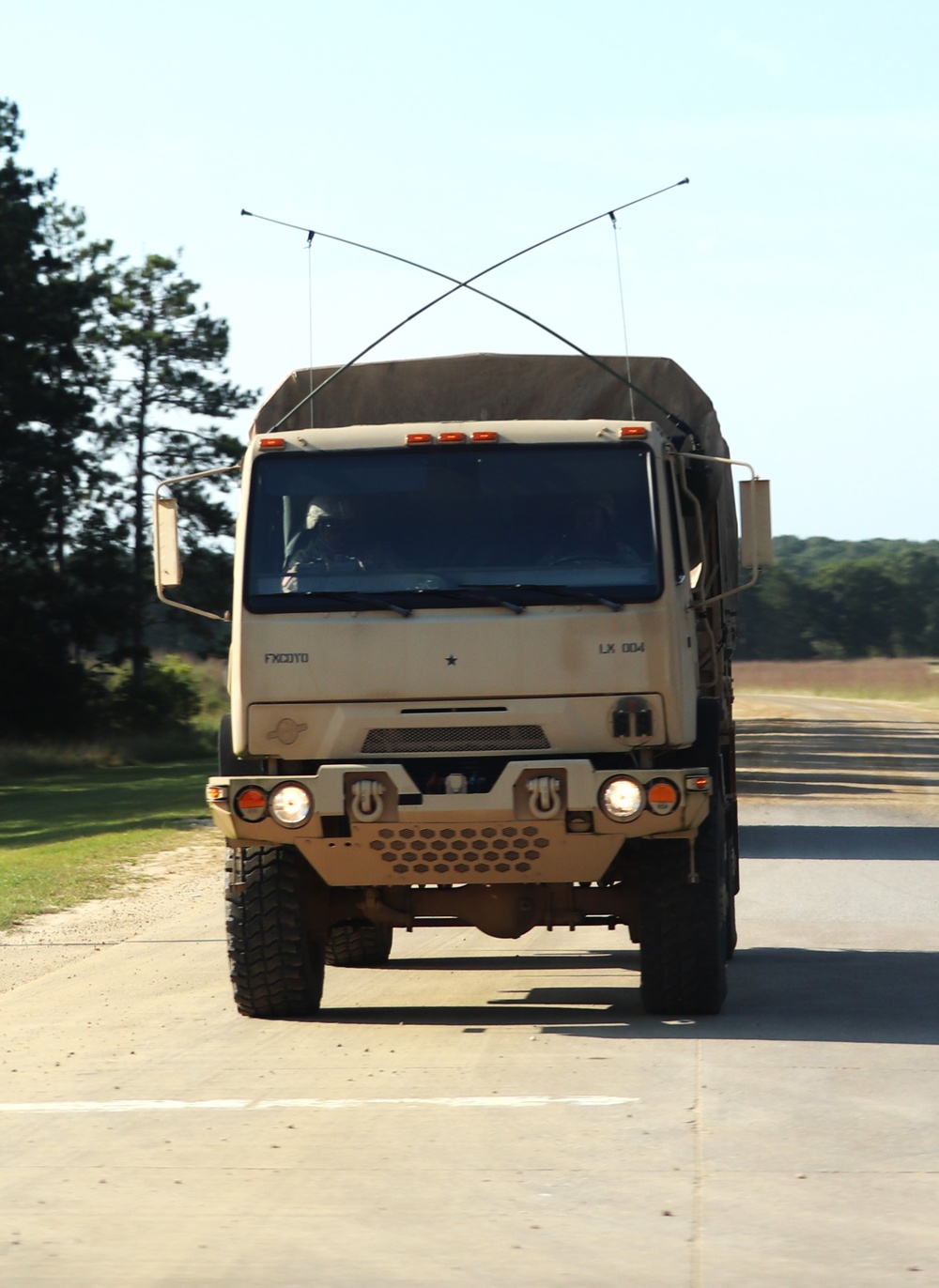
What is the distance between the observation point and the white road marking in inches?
292

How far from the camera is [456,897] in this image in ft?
31.3

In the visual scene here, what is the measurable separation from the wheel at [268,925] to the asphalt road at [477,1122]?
0.77 ft

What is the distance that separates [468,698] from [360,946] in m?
3.41

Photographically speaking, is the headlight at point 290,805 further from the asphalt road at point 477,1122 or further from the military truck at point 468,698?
the asphalt road at point 477,1122

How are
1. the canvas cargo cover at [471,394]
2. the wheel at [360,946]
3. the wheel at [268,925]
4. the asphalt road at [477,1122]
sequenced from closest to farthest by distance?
the asphalt road at [477,1122]
the wheel at [268,925]
the canvas cargo cover at [471,394]
the wheel at [360,946]

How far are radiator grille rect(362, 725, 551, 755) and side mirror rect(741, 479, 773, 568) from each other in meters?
1.45

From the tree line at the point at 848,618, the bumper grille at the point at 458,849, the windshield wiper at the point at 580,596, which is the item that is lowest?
the bumper grille at the point at 458,849

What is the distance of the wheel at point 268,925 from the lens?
30.8ft

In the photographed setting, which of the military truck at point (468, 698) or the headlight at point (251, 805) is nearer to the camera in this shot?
the military truck at point (468, 698)

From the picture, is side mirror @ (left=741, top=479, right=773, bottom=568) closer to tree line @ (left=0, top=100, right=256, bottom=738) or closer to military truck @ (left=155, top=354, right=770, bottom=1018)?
military truck @ (left=155, top=354, right=770, bottom=1018)

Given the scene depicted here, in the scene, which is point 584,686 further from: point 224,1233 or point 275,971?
point 224,1233

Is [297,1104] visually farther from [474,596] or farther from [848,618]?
[848,618]

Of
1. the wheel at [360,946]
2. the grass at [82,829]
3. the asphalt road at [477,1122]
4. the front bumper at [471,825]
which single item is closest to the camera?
the asphalt road at [477,1122]

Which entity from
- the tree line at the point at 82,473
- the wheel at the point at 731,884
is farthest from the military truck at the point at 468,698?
the tree line at the point at 82,473
